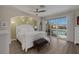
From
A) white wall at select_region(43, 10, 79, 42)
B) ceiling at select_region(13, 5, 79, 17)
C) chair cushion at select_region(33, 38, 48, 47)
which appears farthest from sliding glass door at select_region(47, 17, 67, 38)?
chair cushion at select_region(33, 38, 48, 47)

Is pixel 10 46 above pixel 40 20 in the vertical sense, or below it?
below

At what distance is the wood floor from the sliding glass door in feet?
0.55

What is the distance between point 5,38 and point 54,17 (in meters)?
1.35

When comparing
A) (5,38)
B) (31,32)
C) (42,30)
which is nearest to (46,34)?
(42,30)

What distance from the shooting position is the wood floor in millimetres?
2444

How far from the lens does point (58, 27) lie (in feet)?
8.30

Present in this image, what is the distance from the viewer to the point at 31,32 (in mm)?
2605

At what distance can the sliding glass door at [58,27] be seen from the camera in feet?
8.24

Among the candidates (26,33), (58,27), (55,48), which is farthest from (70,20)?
(26,33)

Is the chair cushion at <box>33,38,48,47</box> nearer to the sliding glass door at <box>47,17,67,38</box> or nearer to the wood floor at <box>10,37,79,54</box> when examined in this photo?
the wood floor at <box>10,37,79,54</box>
